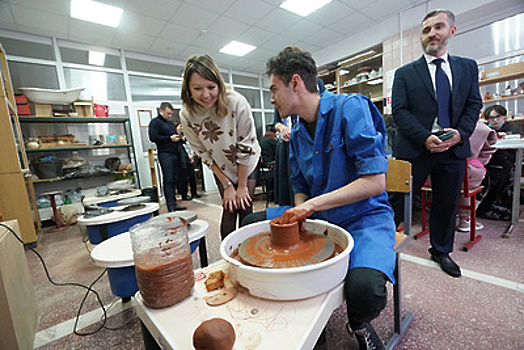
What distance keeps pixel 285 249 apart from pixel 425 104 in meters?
1.54

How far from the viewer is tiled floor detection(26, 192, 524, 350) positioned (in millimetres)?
1000

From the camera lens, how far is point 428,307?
117 centimetres

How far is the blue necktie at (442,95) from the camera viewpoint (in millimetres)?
1489

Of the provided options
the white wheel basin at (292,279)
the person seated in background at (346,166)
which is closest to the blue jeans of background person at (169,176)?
the person seated in background at (346,166)

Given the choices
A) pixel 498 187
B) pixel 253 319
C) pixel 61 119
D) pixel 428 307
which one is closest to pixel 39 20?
pixel 61 119

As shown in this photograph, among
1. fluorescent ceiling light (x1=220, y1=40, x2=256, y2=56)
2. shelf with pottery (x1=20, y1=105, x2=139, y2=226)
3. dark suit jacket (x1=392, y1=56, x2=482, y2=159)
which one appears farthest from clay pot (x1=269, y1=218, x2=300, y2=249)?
fluorescent ceiling light (x1=220, y1=40, x2=256, y2=56)

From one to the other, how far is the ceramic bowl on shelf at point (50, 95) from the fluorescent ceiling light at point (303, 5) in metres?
3.55

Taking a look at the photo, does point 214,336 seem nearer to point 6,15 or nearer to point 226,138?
point 226,138

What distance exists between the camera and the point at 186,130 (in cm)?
138

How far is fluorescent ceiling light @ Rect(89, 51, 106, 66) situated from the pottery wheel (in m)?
5.42

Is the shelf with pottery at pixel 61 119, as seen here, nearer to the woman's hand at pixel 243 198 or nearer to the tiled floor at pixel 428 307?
the tiled floor at pixel 428 307

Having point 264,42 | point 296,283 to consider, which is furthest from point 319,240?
point 264,42

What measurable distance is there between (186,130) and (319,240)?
106 cm

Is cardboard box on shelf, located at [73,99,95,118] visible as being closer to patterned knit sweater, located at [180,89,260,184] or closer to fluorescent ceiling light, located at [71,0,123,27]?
fluorescent ceiling light, located at [71,0,123,27]
